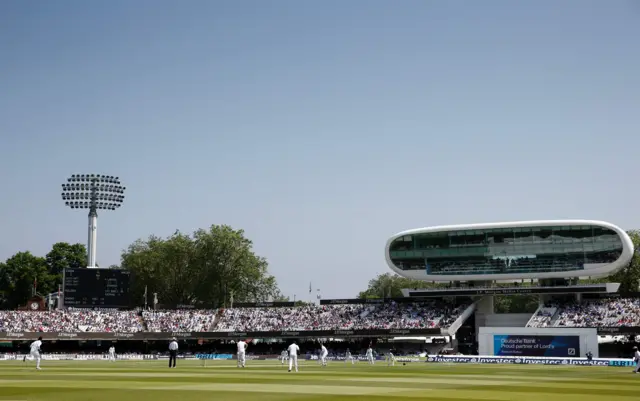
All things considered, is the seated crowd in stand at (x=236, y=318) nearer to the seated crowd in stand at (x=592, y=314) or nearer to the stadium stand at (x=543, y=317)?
the stadium stand at (x=543, y=317)

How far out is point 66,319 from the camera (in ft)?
305

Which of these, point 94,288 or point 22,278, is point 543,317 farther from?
point 22,278

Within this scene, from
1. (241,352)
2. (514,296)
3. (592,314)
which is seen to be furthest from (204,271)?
(241,352)

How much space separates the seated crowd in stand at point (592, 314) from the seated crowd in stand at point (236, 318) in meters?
9.68

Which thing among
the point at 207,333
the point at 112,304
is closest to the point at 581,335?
the point at 207,333

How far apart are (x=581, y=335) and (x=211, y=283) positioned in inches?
3038

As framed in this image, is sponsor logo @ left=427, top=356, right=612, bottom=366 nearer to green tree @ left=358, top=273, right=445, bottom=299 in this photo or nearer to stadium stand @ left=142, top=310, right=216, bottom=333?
stadium stand @ left=142, top=310, right=216, bottom=333

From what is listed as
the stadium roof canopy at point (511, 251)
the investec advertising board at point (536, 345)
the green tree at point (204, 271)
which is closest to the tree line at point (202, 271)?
the green tree at point (204, 271)

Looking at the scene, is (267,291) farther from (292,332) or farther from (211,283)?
(292,332)

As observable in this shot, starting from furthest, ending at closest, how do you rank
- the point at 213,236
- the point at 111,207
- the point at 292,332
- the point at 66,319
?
the point at 213,236
the point at 111,207
the point at 66,319
the point at 292,332

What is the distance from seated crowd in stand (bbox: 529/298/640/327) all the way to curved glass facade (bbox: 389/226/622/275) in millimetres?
4164

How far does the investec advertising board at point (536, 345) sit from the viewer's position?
66062 mm

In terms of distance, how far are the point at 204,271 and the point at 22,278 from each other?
129ft

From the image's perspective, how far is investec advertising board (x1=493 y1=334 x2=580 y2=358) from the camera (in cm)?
6606
